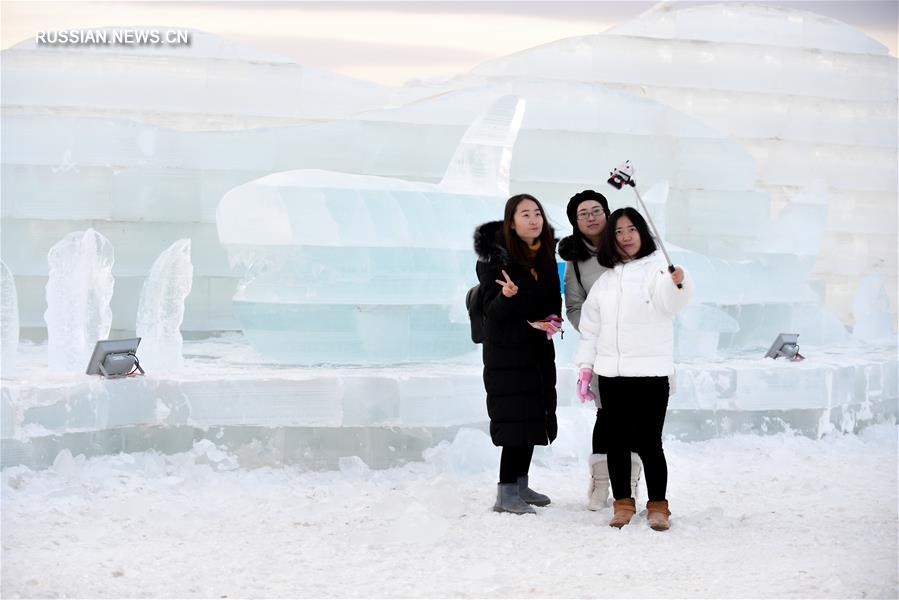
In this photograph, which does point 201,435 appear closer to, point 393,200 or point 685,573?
point 393,200

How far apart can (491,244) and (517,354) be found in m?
0.47

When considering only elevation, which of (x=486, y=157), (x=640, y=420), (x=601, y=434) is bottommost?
(x=601, y=434)

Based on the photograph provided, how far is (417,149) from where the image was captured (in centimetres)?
842

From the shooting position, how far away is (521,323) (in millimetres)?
4660

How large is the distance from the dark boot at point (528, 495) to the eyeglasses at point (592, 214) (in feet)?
3.77

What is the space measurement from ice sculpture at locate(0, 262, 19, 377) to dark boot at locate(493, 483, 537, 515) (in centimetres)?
286

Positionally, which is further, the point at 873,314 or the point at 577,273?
the point at 873,314

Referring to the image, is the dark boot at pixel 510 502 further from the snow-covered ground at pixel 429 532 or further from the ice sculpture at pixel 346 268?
the ice sculpture at pixel 346 268

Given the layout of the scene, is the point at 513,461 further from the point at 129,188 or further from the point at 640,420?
the point at 129,188

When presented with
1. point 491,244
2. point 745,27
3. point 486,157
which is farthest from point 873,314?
point 491,244

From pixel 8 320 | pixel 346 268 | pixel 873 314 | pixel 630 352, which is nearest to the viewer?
pixel 630 352

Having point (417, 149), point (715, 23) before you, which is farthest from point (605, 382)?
point (715, 23)

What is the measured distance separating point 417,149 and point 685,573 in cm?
502

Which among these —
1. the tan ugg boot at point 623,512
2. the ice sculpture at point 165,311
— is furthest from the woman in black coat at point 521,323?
the ice sculpture at point 165,311
